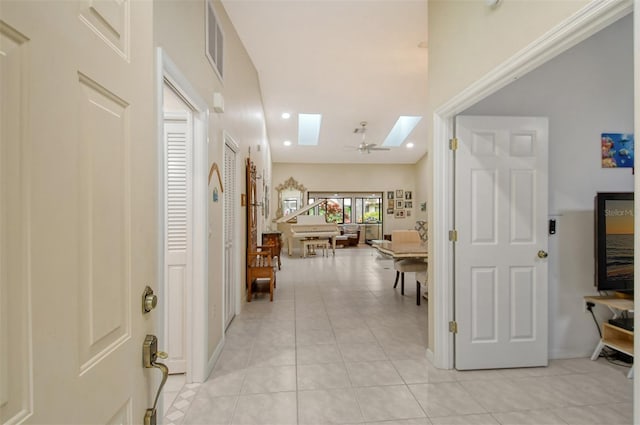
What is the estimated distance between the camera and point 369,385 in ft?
7.38

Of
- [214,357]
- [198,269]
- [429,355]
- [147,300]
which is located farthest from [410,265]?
[147,300]

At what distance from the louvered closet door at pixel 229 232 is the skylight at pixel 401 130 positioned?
5.88 metres

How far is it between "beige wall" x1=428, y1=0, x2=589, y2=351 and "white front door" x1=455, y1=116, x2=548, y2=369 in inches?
10.7

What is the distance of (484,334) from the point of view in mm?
2475

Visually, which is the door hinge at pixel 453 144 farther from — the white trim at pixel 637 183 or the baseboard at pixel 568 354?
the baseboard at pixel 568 354

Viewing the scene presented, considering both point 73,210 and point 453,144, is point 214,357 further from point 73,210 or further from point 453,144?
point 453,144

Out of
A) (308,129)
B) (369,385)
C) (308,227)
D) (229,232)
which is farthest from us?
(308,129)

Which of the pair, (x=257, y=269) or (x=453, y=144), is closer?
(x=453, y=144)

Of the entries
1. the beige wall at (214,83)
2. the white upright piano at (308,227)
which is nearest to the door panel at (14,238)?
the beige wall at (214,83)

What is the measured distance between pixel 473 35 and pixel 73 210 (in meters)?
2.31

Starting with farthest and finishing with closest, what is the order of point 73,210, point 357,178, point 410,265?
point 357,178 → point 410,265 → point 73,210

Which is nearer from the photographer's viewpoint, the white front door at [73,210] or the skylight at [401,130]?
the white front door at [73,210]

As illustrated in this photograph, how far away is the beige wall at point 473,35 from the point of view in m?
1.42

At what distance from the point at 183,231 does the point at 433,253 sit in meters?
2.06
